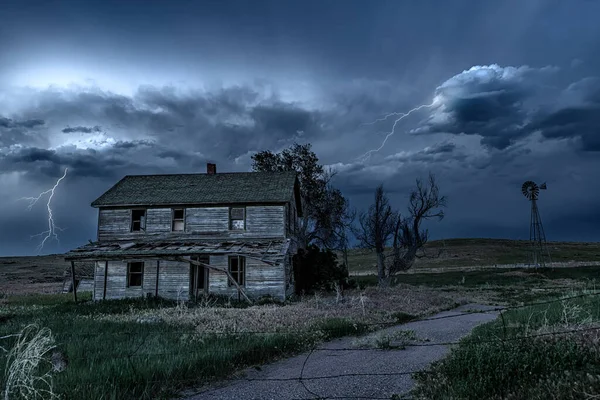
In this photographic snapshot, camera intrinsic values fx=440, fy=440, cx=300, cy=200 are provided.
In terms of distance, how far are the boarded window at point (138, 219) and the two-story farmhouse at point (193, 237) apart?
69mm

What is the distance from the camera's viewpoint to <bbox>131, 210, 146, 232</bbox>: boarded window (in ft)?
103

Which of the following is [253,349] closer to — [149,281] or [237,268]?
[237,268]

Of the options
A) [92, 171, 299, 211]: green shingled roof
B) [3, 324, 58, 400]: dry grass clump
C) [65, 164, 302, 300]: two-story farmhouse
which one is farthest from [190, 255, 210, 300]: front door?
[3, 324, 58, 400]: dry grass clump

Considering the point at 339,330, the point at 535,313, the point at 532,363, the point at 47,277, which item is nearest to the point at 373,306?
the point at 339,330

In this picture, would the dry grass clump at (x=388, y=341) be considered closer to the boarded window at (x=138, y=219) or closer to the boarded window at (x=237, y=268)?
the boarded window at (x=237, y=268)

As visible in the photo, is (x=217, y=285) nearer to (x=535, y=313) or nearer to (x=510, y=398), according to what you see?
(x=535, y=313)

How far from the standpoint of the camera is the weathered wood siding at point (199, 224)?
30.1 metres

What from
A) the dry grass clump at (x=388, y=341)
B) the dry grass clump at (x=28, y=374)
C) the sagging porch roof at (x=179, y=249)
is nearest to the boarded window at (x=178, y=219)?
the sagging porch roof at (x=179, y=249)

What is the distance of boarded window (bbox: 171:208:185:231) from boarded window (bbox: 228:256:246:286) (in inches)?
177

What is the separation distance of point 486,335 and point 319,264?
2516 centimetres

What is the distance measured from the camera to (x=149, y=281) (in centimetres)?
2972

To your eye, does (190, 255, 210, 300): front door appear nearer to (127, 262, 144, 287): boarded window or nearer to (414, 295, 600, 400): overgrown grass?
(127, 262, 144, 287): boarded window

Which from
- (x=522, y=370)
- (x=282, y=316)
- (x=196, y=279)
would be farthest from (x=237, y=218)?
(x=522, y=370)

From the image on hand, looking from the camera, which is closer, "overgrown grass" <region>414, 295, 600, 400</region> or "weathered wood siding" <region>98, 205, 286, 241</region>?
"overgrown grass" <region>414, 295, 600, 400</region>
